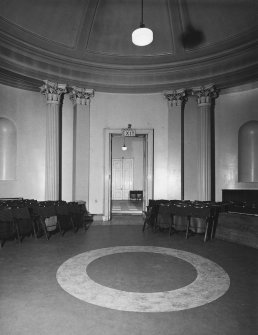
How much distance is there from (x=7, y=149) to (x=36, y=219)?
12.4ft

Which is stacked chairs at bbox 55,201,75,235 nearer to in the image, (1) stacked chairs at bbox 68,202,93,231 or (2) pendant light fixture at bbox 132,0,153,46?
(1) stacked chairs at bbox 68,202,93,231

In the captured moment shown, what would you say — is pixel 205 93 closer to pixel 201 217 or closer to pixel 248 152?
pixel 248 152

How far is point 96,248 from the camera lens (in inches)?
243

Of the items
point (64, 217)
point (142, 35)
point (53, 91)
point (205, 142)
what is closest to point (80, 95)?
point (53, 91)

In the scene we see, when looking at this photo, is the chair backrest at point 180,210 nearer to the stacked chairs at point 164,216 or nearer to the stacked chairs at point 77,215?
the stacked chairs at point 164,216

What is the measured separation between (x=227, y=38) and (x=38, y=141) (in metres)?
7.35

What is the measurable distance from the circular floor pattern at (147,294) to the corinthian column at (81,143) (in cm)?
528

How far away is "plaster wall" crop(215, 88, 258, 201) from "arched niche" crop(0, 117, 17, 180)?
298 inches

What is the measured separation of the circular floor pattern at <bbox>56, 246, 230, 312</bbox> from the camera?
131 inches

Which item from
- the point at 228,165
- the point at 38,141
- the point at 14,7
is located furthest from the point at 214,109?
the point at 14,7

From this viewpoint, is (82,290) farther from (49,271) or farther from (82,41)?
(82,41)

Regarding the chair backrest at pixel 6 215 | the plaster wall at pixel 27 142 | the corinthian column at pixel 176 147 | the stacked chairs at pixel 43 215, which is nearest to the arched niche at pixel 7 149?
the plaster wall at pixel 27 142

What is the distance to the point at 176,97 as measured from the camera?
10.3m

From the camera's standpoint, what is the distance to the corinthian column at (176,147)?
33.8ft
